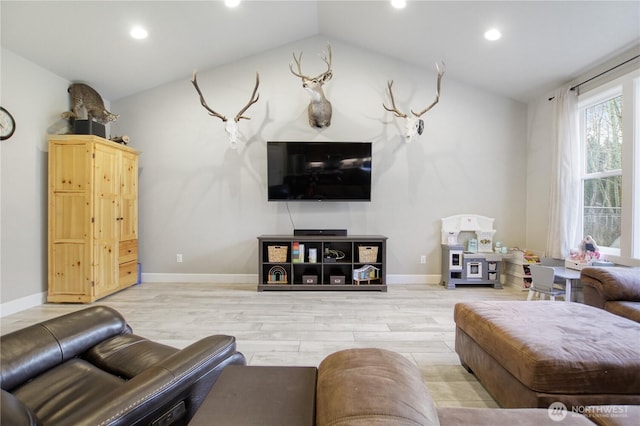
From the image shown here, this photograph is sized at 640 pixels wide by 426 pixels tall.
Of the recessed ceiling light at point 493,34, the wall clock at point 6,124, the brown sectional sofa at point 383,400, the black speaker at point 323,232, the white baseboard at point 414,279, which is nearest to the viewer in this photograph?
the brown sectional sofa at point 383,400

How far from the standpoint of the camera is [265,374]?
37.1 inches

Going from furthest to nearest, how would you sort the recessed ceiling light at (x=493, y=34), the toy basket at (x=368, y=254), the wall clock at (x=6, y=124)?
1. the toy basket at (x=368, y=254)
2. the recessed ceiling light at (x=493, y=34)
3. the wall clock at (x=6, y=124)

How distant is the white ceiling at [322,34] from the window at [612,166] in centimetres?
44

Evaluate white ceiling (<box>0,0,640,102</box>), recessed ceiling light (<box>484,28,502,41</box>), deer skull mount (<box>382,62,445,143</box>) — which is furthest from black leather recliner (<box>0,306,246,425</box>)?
recessed ceiling light (<box>484,28,502,41</box>)

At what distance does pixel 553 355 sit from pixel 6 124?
4.87 meters

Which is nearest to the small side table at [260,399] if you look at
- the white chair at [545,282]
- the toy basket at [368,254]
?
the white chair at [545,282]

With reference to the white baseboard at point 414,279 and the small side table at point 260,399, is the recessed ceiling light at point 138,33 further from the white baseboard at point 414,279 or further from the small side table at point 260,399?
the white baseboard at point 414,279

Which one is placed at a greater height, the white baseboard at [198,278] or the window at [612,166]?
the window at [612,166]

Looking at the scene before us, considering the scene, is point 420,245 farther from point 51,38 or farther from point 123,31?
point 51,38

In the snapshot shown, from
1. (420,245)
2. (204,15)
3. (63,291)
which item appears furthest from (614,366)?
(63,291)

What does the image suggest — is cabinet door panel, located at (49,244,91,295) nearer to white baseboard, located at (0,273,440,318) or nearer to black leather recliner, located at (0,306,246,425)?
white baseboard, located at (0,273,440,318)

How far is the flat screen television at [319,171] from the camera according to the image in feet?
13.0

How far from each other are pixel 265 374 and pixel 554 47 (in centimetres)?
423

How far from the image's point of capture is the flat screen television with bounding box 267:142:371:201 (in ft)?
13.0
